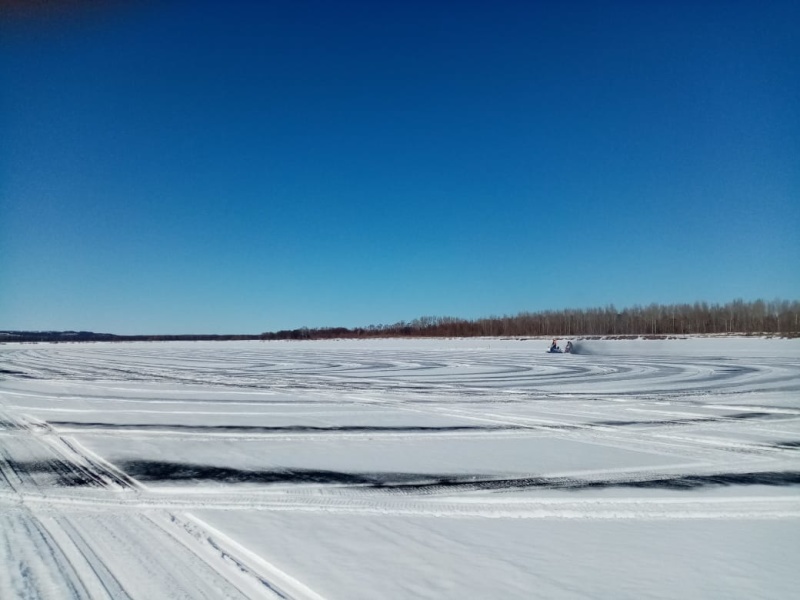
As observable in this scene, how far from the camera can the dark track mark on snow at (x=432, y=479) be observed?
674 centimetres

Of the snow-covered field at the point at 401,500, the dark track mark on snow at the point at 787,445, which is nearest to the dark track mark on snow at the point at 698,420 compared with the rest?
the snow-covered field at the point at 401,500

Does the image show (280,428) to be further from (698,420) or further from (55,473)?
(698,420)

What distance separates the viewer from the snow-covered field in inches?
165

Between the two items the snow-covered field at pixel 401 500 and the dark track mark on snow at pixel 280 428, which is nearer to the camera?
the snow-covered field at pixel 401 500

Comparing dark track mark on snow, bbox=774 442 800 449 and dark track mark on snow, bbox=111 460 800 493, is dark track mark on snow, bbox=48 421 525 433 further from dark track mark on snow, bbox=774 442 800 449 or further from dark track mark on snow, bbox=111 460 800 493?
dark track mark on snow, bbox=774 442 800 449

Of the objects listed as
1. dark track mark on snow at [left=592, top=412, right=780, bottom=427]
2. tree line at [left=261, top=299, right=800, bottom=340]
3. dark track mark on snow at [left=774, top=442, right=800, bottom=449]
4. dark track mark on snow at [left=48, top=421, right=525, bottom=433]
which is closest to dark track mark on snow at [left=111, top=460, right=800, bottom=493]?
dark track mark on snow at [left=774, top=442, right=800, bottom=449]

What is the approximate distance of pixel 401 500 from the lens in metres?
6.19

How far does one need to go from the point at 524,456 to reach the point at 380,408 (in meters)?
5.58

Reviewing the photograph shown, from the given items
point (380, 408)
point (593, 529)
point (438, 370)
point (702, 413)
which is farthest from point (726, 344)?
point (593, 529)

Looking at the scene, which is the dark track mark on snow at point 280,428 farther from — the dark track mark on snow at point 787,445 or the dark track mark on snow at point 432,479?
the dark track mark on snow at point 787,445

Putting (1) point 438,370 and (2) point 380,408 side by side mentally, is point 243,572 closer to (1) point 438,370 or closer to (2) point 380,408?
(2) point 380,408

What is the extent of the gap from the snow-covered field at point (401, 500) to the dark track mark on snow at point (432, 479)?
4 cm

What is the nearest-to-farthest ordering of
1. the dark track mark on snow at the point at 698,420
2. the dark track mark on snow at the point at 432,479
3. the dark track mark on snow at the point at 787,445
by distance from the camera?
the dark track mark on snow at the point at 432,479
the dark track mark on snow at the point at 787,445
the dark track mark on snow at the point at 698,420

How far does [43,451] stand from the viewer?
8609mm
